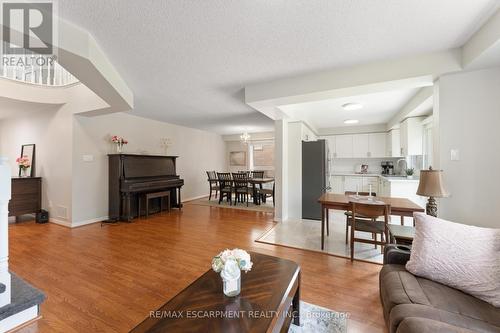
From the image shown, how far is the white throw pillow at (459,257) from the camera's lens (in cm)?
126

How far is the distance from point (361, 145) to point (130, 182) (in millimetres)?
6482

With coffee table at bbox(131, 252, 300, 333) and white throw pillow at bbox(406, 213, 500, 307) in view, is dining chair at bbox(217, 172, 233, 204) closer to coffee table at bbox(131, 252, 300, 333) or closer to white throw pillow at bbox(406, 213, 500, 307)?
coffee table at bbox(131, 252, 300, 333)

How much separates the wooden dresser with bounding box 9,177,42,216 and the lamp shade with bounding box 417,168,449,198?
6636 mm

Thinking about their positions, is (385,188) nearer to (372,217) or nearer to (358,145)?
(358,145)

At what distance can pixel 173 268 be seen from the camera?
96.3 inches

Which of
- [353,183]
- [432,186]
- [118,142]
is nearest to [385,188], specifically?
[353,183]

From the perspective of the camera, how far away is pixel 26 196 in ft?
14.0

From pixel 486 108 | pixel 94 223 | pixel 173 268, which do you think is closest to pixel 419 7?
pixel 486 108

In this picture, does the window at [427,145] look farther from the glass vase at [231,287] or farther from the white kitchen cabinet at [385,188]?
the glass vase at [231,287]

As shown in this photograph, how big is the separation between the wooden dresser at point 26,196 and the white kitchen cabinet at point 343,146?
775cm

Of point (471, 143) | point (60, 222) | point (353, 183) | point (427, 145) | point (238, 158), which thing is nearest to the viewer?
point (471, 143)

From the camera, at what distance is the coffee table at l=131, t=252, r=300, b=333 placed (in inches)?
39.7

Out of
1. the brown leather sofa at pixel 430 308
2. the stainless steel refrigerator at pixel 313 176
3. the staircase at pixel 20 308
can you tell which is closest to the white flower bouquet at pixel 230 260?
the brown leather sofa at pixel 430 308

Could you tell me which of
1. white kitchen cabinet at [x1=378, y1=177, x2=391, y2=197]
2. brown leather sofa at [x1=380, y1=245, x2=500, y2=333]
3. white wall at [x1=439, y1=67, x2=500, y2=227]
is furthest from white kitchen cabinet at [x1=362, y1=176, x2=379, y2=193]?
brown leather sofa at [x1=380, y1=245, x2=500, y2=333]
